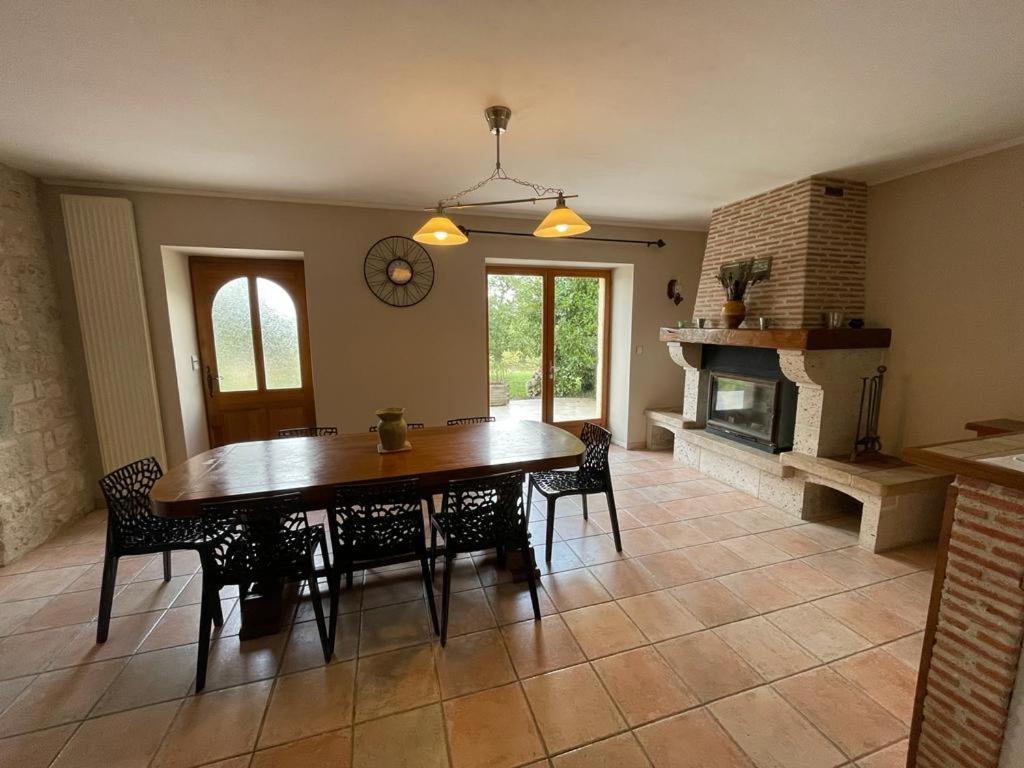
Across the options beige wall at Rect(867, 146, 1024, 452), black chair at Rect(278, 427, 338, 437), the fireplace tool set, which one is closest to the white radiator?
black chair at Rect(278, 427, 338, 437)

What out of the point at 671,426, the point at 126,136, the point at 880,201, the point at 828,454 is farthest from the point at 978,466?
the point at 126,136

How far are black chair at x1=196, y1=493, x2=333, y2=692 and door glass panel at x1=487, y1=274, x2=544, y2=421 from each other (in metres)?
3.09

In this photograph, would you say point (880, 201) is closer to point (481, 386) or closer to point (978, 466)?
point (978, 466)

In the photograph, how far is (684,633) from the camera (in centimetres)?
203

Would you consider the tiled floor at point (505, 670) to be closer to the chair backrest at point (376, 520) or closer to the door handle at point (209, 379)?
the chair backrest at point (376, 520)

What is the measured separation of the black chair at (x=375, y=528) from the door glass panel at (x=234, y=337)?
2.73 meters

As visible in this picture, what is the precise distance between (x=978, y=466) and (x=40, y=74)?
3.77 m

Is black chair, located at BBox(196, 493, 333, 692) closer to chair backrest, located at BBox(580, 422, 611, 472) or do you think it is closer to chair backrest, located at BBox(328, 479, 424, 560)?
chair backrest, located at BBox(328, 479, 424, 560)

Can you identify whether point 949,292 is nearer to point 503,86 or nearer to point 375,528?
point 503,86

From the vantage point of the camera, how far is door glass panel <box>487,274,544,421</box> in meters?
4.73

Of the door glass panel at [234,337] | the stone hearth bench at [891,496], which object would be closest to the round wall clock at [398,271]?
the door glass panel at [234,337]

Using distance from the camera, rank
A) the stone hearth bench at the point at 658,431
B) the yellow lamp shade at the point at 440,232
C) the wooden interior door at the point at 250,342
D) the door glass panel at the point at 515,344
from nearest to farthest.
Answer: the yellow lamp shade at the point at 440,232 < the wooden interior door at the point at 250,342 < the door glass panel at the point at 515,344 < the stone hearth bench at the point at 658,431

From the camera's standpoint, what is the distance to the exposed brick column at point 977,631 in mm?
1115

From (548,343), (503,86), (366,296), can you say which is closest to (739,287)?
(548,343)
